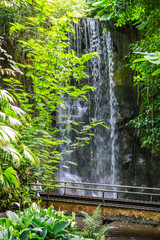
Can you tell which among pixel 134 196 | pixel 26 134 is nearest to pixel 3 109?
pixel 26 134

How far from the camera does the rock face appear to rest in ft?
47.5

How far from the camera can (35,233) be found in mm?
2471

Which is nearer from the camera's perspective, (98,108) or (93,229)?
(93,229)

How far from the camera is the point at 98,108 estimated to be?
15352mm

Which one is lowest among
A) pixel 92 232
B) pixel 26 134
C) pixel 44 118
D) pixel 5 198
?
pixel 92 232

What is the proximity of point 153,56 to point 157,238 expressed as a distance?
473 cm

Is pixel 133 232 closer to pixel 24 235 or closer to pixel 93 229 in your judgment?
pixel 93 229

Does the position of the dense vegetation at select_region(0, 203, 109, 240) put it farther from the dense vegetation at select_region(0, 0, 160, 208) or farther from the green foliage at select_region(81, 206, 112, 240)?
the dense vegetation at select_region(0, 0, 160, 208)

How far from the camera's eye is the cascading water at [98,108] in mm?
14594

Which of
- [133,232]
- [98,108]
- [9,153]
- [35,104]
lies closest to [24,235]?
[9,153]

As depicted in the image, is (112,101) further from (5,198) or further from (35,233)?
(35,233)

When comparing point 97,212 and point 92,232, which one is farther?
point 97,212

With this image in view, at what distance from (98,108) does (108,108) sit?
610 millimetres

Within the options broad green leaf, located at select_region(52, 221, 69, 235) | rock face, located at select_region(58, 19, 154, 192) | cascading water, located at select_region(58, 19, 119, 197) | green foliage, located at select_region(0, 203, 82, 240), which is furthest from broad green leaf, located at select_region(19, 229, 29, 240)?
cascading water, located at select_region(58, 19, 119, 197)
